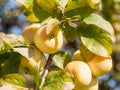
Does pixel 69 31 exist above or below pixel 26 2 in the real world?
below

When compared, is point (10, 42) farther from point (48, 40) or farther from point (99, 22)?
point (99, 22)

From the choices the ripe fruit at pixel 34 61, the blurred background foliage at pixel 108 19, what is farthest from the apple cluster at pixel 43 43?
the blurred background foliage at pixel 108 19

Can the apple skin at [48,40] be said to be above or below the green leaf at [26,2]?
below

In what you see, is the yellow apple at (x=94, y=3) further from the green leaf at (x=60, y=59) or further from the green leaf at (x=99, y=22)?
the green leaf at (x=60, y=59)

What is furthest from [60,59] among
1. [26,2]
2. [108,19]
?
[108,19]

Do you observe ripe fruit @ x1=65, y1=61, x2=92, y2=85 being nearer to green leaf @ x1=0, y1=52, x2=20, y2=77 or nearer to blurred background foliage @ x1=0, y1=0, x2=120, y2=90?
green leaf @ x1=0, y1=52, x2=20, y2=77

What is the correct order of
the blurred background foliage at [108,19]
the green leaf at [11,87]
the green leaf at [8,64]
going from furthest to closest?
the blurred background foliage at [108,19]
the green leaf at [8,64]
the green leaf at [11,87]

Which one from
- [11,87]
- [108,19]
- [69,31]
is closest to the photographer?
[11,87]
